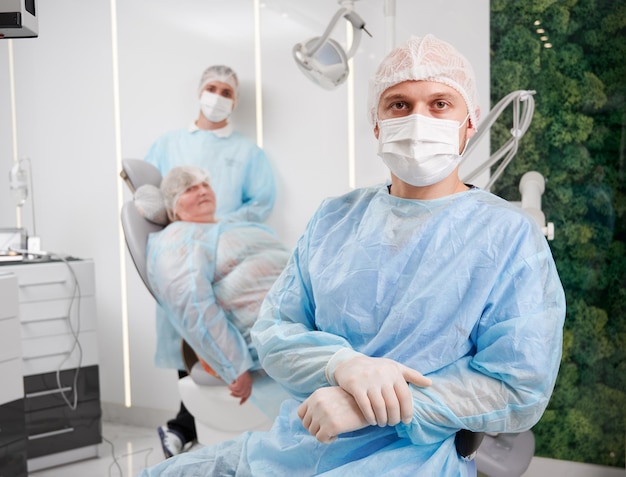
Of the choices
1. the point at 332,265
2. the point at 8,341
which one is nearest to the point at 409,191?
the point at 332,265

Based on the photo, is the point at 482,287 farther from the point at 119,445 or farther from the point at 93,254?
the point at 93,254

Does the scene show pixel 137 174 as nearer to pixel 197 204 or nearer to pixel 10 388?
pixel 197 204

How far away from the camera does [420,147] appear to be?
1.33 meters

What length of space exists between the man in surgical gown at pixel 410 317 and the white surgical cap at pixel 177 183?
1543mm

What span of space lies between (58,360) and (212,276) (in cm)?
84

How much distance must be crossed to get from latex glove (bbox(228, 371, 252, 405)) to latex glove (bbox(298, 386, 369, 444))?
1578mm

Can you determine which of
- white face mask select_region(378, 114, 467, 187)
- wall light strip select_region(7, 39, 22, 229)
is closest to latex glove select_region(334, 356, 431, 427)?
white face mask select_region(378, 114, 467, 187)

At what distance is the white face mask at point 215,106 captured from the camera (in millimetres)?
3178

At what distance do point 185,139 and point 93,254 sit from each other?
89 cm

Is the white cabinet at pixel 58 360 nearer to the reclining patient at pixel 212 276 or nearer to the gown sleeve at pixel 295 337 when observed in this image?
the reclining patient at pixel 212 276

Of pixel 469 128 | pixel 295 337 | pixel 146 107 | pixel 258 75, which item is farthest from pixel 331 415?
pixel 146 107

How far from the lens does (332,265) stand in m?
1.40

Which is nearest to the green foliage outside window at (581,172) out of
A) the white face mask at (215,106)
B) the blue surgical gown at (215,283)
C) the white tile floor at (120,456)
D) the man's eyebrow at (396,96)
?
the blue surgical gown at (215,283)

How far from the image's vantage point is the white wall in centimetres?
299
